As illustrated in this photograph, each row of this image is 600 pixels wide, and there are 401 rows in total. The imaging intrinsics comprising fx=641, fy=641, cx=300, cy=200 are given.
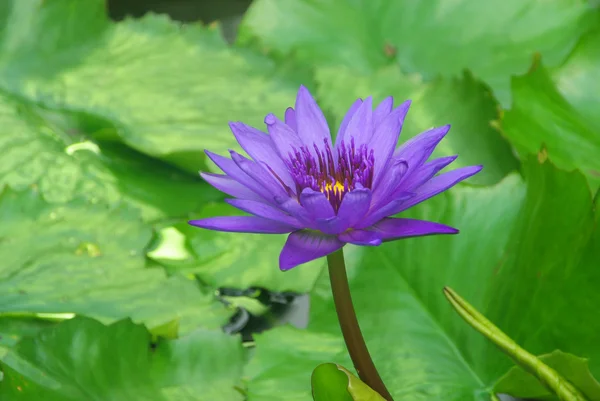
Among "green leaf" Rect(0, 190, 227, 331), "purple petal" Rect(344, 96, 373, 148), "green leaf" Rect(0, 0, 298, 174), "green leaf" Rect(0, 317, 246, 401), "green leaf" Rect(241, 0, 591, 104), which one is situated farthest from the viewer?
"green leaf" Rect(241, 0, 591, 104)

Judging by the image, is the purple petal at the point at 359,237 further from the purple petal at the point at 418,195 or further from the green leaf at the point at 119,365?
the green leaf at the point at 119,365

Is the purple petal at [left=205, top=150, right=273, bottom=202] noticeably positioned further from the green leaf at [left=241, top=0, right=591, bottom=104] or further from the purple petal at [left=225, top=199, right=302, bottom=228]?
the green leaf at [left=241, top=0, right=591, bottom=104]

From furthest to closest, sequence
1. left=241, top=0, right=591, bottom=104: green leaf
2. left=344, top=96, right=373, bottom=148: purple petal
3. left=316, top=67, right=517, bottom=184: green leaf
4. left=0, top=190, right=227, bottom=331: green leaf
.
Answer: left=241, top=0, right=591, bottom=104: green leaf → left=316, top=67, right=517, bottom=184: green leaf → left=0, top=190, right=227, bottom=331: green leaf → left=344, top=96, right=373, bottom=148: purple petal

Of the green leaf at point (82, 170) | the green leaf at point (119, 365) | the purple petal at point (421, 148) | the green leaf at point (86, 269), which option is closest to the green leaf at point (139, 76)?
the green leaf at point (82, 170)

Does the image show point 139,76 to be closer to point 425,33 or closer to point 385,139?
point 425,33

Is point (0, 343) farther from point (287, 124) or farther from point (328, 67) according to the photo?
point (328, 67)

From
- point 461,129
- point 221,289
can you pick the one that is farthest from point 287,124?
point 461,129

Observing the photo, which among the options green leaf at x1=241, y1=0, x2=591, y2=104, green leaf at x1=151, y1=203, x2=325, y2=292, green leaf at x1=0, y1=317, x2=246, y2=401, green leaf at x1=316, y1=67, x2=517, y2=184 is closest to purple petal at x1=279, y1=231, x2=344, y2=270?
green leaf at x1=0, y1=317, x2=246, y2=401
